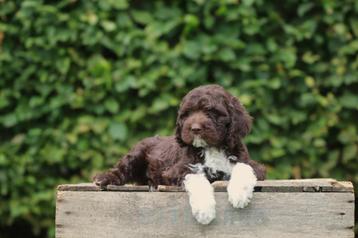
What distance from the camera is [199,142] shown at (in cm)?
380

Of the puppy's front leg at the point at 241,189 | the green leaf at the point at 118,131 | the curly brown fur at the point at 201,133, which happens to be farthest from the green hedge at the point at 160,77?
the puppy's front leg at the point at 241,189

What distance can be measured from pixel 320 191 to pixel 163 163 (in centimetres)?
112

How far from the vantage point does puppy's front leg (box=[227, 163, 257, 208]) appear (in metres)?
3.55

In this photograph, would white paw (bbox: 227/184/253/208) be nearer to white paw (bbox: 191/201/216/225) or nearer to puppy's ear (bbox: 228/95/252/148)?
white paw (bbox: 191/201/216/225)

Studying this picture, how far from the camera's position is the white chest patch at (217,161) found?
12.9 feet

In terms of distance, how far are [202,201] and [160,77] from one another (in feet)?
10.7

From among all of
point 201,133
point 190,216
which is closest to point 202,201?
point 190,216

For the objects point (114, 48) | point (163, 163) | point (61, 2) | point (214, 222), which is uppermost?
point (61, 2)

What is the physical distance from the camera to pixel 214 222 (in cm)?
364

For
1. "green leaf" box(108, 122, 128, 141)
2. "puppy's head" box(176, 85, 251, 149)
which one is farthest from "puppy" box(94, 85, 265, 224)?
"green leaf" box(108, 122, 128, 141)

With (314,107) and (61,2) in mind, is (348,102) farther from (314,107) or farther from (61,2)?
(61,2)

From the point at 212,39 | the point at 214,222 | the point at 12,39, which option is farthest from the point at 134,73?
the point at 214,222

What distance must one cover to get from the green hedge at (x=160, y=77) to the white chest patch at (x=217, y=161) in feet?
8.44

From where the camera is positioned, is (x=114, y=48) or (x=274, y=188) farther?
(x=114, y=48)
